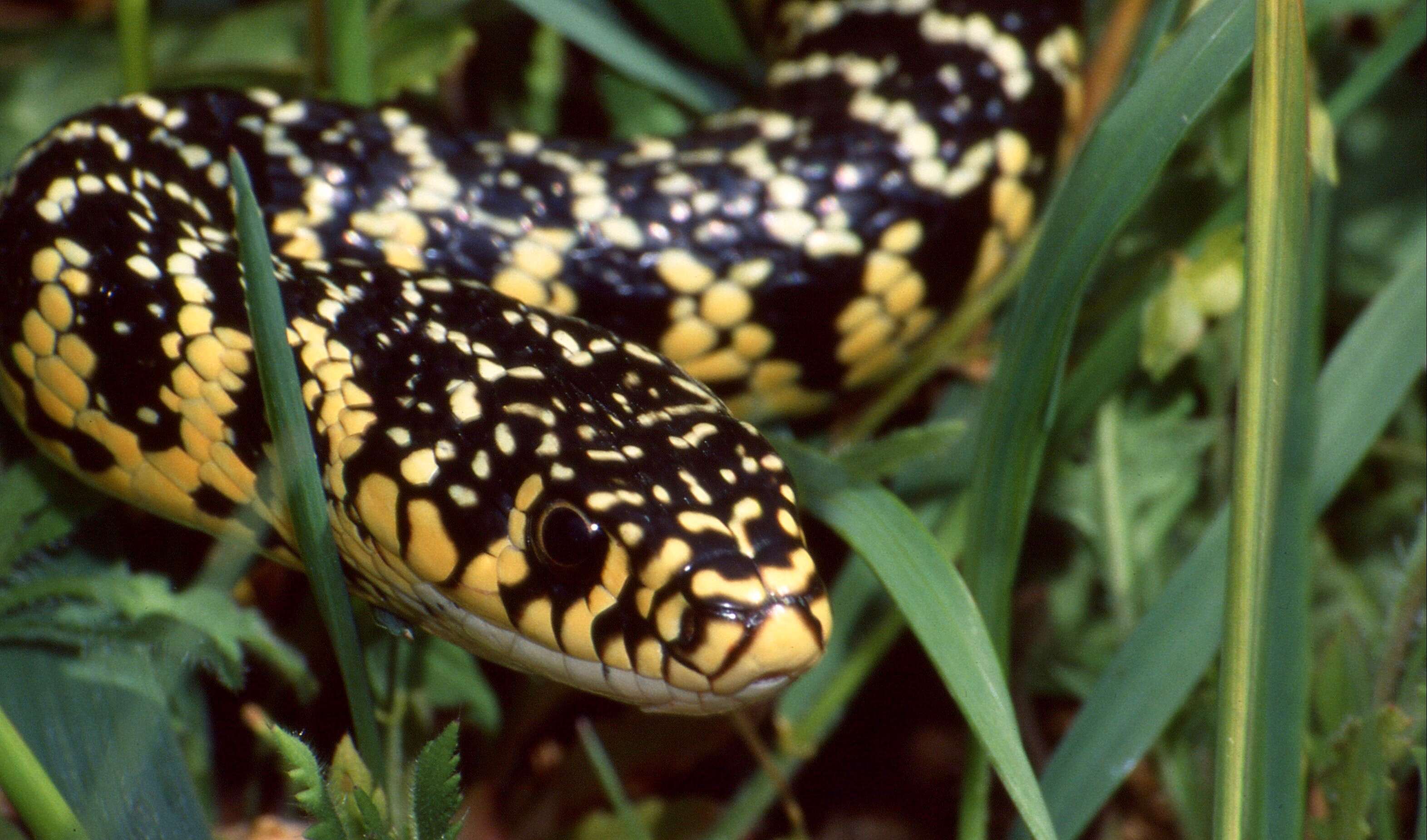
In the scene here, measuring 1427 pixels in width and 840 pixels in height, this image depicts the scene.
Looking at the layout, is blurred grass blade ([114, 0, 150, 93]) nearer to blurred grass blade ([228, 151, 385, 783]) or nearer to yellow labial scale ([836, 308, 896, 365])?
blurred grass blade ([228, 151, 385, 783])

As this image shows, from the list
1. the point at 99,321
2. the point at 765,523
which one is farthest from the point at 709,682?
the point at 99,321

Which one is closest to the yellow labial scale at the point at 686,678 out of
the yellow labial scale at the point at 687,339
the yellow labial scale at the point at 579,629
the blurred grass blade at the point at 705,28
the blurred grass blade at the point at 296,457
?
the yellow labial scale at the point at 579,629

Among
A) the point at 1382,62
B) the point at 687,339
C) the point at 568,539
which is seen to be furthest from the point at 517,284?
the point at 1382,62

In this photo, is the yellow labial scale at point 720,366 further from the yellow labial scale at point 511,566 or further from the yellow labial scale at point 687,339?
the yellow labial scale at point 511,566

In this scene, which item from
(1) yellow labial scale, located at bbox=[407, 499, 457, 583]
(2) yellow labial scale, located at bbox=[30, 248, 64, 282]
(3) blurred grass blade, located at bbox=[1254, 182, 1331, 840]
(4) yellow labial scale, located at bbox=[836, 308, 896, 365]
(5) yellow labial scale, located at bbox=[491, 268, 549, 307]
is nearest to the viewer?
(3) blurred grass blade, located at bbox=[1254, 182, 1331, 840]

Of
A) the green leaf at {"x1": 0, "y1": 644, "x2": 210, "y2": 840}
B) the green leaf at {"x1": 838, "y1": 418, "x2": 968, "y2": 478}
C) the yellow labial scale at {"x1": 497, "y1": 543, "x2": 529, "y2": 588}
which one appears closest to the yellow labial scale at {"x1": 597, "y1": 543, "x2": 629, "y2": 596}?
the yellow labial scale at {"x1": 497, "y1": 543, "x2": 529, "y2": 588}

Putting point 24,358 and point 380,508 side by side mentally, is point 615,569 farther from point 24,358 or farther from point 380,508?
point 24,358
